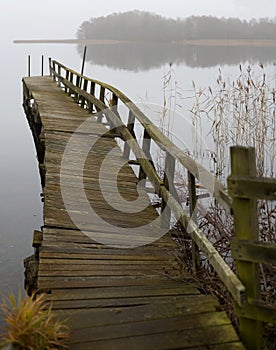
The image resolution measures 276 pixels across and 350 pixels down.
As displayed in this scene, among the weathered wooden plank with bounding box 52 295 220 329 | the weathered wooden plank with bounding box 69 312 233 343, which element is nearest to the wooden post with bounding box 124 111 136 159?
the weathered wooden plank with bounding box 52 295 220 329

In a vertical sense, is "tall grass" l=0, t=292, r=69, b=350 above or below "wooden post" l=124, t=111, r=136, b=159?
below

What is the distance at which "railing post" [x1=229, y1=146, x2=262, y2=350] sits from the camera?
7.55 ft

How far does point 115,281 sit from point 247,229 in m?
1.17

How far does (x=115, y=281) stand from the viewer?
3162 millimetres

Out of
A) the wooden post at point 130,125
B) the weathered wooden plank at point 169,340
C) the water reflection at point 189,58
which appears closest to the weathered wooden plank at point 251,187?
the weathered wooden plank at point 169,340

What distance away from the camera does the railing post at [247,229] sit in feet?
7.55

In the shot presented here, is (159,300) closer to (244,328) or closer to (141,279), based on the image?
(141,279)

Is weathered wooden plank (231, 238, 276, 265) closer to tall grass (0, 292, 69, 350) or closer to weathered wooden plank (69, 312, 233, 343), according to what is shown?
weathered wooden plank (69, 312, 233, 343)

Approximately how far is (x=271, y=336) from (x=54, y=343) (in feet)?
4.77

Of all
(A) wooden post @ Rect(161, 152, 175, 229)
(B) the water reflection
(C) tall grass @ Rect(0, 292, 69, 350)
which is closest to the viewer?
(C) tall grass @ Rect(0, 292, 69, 350)

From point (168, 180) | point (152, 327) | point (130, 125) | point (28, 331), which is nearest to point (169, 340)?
point (152, 327)

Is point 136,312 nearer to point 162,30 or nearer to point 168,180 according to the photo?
point 168,180

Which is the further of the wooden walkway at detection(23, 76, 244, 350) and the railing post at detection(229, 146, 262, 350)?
the wooden walkway at detection(23, 76, 244, 350)

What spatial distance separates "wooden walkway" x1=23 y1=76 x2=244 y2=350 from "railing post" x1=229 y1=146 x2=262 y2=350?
0.29 feet
